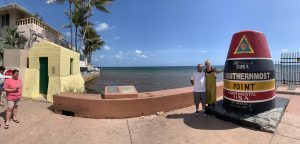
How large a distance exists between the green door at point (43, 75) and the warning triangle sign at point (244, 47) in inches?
249

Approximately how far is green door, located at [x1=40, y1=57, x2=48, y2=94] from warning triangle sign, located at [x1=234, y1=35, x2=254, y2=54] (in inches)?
249

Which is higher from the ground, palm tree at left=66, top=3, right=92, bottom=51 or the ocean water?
palm tree at left=66, top=3, right=92, bottom=51

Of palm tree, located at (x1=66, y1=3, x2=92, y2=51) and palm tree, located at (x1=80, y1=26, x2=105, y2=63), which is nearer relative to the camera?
palm tree, located at (x1=66, y1=3, x2=92, y2=51)

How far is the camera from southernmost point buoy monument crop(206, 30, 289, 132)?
18.0 ft

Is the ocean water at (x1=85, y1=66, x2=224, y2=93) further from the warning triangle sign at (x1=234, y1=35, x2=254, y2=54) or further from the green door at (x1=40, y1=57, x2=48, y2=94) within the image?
the warning triangle sign at (x1=234, y1=35, x2=254, y2=54)

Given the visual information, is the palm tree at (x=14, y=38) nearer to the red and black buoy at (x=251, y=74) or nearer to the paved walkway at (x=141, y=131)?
the paved walkway at (x=141, y=131)

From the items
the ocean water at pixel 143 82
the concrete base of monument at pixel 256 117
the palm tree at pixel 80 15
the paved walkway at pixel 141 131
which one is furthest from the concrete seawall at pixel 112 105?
the palm tree at pixel 80 15

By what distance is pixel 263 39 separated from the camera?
18.7 ft

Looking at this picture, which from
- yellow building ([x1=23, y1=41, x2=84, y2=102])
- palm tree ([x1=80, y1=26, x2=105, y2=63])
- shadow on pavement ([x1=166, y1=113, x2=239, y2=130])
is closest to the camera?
shadow on pavement ([x1=166, y1=113, x2=239, y2=130])

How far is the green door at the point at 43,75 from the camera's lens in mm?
8388

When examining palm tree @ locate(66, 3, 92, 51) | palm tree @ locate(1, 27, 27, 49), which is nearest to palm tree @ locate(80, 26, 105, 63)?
palm tree @ locate(66, 3, 92, 51)

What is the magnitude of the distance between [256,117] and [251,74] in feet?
3.19

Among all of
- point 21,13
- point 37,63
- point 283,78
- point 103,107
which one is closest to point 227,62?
point 103,107

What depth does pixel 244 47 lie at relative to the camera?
5605mm
